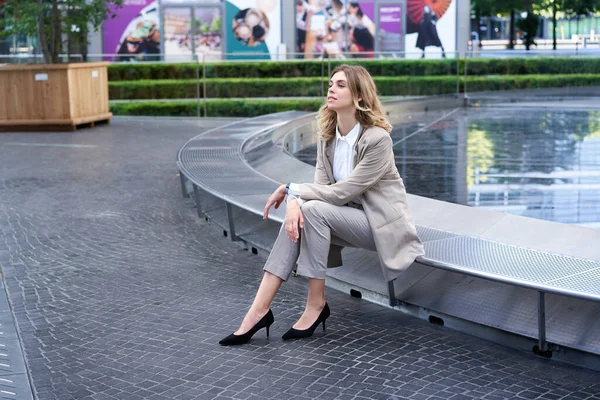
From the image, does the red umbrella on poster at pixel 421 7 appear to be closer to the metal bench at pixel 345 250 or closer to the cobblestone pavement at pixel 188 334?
the metal bench at pixel 345 250

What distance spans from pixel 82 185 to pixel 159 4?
1939 cm

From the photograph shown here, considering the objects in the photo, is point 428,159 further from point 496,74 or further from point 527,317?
point 496,74

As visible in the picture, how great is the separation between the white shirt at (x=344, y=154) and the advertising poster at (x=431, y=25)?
2448 cm

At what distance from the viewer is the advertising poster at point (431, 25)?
2892 cm

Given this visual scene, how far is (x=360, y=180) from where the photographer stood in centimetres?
489

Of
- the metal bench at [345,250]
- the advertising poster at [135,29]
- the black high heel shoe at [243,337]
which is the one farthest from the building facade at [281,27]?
the black high heel shoe at [243,337]

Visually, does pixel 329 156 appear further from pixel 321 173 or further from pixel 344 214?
pixel 344 214

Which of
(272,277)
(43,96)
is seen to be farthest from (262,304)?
(43,96)

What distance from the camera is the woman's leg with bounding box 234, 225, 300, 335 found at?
4793 millimetres

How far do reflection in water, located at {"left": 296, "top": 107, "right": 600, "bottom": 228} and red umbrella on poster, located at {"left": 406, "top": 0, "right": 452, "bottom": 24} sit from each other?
1178cm

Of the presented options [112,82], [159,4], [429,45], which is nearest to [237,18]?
[159,4]

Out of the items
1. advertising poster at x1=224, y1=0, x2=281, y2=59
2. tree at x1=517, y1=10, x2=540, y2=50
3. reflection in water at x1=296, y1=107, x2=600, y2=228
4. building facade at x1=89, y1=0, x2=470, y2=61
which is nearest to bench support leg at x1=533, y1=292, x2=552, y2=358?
reflection in water at x1=296, y1=107, x2=600, y2=228

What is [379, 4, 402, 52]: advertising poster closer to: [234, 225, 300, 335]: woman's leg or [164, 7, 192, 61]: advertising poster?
[164, 7, 192, 61]: advertising poster

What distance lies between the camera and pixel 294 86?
19953 mm
